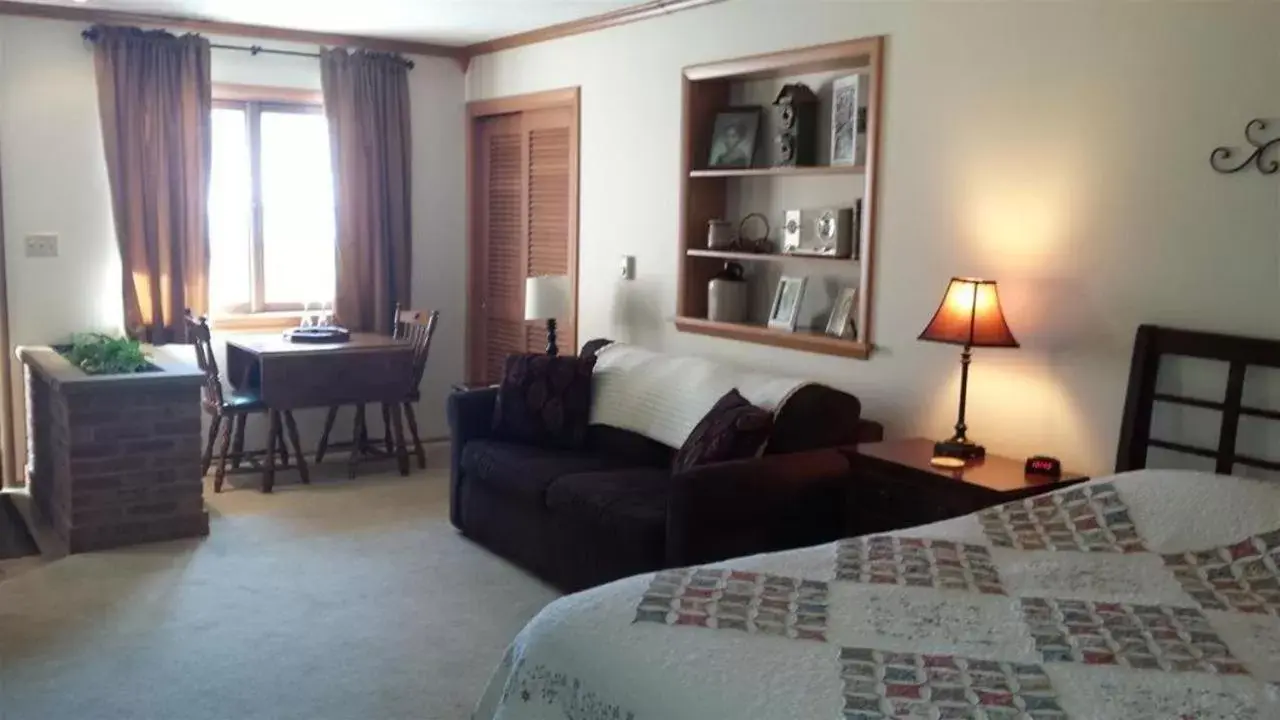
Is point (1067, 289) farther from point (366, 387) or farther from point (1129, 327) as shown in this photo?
point (366, 387)

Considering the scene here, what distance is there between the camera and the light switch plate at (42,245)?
5434 mm

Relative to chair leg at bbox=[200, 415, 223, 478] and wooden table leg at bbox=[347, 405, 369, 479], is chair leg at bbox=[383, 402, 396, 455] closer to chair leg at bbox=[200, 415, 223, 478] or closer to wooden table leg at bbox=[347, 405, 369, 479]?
wooden table leg at bbox=[347, 405, 369, 479]

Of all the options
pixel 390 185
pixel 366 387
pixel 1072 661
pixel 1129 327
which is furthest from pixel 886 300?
pixel 390 185

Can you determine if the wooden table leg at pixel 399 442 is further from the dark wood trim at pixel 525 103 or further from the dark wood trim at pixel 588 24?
the dark wood trim at pixel 588 24

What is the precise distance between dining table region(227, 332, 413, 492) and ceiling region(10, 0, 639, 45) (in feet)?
5.27

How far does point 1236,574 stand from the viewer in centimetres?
247

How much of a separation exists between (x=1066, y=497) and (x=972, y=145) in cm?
131

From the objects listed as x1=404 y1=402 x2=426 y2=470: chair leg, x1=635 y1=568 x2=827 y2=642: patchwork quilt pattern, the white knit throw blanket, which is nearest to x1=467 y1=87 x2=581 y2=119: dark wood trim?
the white knit throw blanket

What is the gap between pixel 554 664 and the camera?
2.11 m

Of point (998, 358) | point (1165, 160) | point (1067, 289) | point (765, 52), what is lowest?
point (998, 358)

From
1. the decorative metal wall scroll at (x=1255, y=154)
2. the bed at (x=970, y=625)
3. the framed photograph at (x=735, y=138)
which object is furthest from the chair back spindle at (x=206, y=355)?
the decorative metal wall scroll at (x=1255, y=154)

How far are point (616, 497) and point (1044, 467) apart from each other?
137 cm

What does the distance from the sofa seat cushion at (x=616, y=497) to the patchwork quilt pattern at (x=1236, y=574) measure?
1540mm

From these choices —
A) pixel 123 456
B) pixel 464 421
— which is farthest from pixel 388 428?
pixel 123 456
